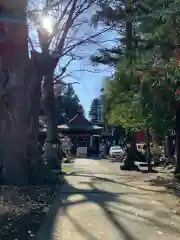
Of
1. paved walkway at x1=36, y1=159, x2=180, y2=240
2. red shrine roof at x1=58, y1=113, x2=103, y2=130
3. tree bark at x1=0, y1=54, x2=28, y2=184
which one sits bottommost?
paved walkway at x1=36, y1=159, x2=180, y2=240

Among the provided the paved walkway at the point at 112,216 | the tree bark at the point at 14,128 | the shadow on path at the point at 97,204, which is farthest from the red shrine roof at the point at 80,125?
the paved walkway at the point at 112,216

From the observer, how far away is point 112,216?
979 cm

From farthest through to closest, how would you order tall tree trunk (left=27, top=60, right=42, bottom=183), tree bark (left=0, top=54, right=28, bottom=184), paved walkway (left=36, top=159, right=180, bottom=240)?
1. tall tree trunk (left=27, top=60, right=42, bottom=183)
2. tree bark (left=0, top=54, right=28, bottom=184)
3. paved walkway (left=36, top=159, right=180, bottom=240)

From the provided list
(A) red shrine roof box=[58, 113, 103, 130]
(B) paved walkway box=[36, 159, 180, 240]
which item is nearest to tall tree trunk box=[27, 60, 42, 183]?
(B) paved walkway box=[36, 159, 180, 240]

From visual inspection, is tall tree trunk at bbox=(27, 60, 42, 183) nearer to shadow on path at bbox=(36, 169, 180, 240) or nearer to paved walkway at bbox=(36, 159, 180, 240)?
shadow on path at bbox=(36, 169, 180, 240)

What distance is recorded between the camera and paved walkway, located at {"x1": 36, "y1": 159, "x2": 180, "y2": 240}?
7.88m

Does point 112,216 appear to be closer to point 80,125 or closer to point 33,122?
point 33,122

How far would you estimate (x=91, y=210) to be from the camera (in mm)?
10531

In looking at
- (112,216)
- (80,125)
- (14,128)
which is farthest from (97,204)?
(80,125)

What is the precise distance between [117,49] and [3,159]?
10.0 m

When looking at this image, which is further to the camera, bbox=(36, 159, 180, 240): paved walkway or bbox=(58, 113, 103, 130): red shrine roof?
bbox=(58, 113, 103, 130): red shrine roof

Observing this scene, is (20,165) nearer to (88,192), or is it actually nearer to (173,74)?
(88,192)

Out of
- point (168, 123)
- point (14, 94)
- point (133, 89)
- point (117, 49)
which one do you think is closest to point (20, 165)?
point (14, 94)

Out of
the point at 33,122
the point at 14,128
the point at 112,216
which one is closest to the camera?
the point at 112,216
